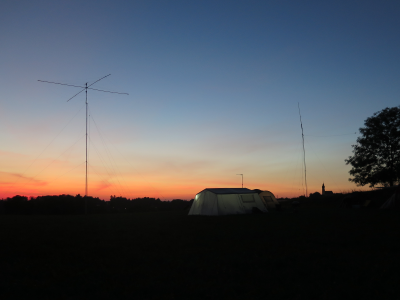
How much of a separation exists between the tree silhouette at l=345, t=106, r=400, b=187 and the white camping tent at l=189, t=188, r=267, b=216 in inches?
1036

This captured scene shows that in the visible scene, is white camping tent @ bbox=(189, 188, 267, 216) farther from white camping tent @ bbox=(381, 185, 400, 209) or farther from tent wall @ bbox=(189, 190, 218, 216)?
white camping tent @ bbox=(381, 185, 400, 209)

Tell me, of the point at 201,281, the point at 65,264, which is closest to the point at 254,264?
the point at 201,281

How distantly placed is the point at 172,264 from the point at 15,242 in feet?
26.2

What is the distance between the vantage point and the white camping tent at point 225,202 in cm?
3138

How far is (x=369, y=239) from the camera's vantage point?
1321 centimetres

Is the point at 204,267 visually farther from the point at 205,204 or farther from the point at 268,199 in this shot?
the point at 268,199

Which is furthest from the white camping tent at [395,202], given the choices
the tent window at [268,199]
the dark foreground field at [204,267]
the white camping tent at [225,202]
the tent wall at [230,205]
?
the dark foreground field at [204,267]

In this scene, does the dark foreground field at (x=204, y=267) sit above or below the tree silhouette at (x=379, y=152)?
below

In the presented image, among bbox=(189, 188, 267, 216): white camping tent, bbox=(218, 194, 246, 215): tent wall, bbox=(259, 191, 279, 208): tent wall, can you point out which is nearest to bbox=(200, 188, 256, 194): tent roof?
bbox=(189, 188, 267, 216): white camping tent

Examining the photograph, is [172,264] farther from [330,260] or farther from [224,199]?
[224,199]

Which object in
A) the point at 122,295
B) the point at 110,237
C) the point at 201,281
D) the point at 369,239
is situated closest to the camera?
the point at 122,295

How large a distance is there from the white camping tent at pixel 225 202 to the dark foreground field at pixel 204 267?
653 inches

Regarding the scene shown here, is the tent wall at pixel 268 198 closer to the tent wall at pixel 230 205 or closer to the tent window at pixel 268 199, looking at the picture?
the tent window at pixel 268 199

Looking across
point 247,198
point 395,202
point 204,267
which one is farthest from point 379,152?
point 204,267
